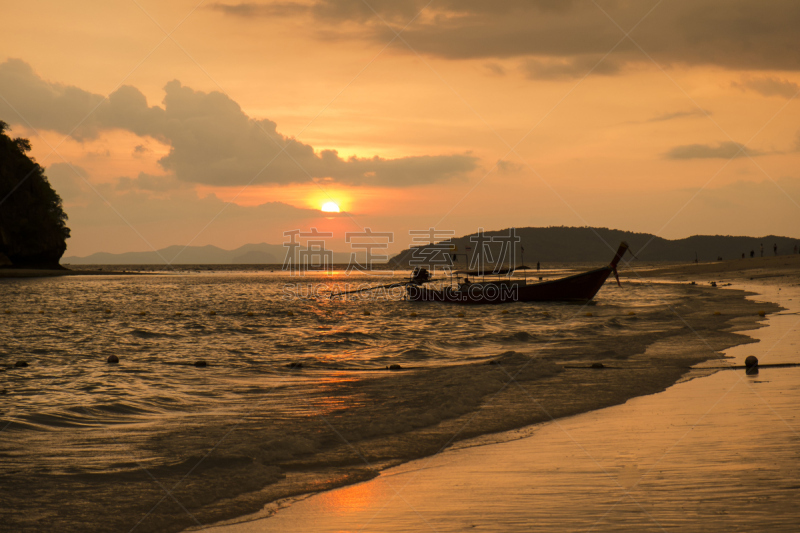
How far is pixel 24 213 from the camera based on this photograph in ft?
286

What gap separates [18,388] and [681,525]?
1200 cm

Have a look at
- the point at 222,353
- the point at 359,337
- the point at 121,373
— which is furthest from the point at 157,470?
the point at 359,337

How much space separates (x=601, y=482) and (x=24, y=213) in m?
101

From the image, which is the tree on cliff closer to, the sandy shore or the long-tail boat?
the long-tail boat

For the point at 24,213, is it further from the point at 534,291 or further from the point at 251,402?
the point at 251,402

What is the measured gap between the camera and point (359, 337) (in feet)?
70.4

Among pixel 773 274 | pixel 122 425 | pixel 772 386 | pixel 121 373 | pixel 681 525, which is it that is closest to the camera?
pixel 681 525

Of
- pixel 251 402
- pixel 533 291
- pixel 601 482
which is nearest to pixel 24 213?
pixel 533 291

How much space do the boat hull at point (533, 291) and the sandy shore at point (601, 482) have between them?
30097mm

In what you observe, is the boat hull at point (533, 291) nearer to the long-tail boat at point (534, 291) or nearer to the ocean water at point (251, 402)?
the long-tail boat at point (534, 291)

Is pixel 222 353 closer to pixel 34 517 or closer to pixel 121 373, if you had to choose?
pixel 121 373

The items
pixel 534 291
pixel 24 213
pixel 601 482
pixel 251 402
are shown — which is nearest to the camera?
pixel 601 482

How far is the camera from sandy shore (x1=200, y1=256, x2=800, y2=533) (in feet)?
14.6

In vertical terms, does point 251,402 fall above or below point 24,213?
below
